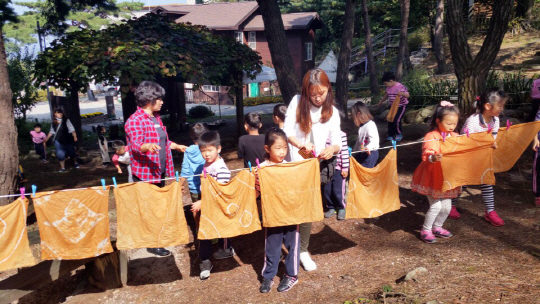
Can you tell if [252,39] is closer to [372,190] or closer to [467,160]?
[467,160]

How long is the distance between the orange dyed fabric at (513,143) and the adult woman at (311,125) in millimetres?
2420

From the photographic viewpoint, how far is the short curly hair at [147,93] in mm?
4812

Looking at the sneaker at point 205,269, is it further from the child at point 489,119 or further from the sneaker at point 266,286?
the child at point 489,119

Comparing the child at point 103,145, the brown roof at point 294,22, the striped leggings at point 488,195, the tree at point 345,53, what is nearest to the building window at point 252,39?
the brown roof at point 294,22

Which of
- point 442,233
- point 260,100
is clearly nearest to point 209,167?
point 442,233

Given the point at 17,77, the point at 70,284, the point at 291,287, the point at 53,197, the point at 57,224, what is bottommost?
the point at 70,284

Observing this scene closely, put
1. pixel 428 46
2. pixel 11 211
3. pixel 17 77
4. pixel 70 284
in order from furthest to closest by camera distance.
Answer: pixel 428 46, pixel 17 77, pixel 70 284, pixel 11 211

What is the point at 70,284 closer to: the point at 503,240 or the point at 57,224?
the point at 57,224

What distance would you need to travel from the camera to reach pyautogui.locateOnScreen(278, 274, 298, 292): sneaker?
4273 millimetres

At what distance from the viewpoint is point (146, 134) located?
484cm

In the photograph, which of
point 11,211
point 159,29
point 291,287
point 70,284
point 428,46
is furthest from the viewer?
point 428,46

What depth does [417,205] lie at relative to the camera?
636cm

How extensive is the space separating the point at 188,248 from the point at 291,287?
1.98 m

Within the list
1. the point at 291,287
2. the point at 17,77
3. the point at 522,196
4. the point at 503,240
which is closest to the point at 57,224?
the point at 291,287
